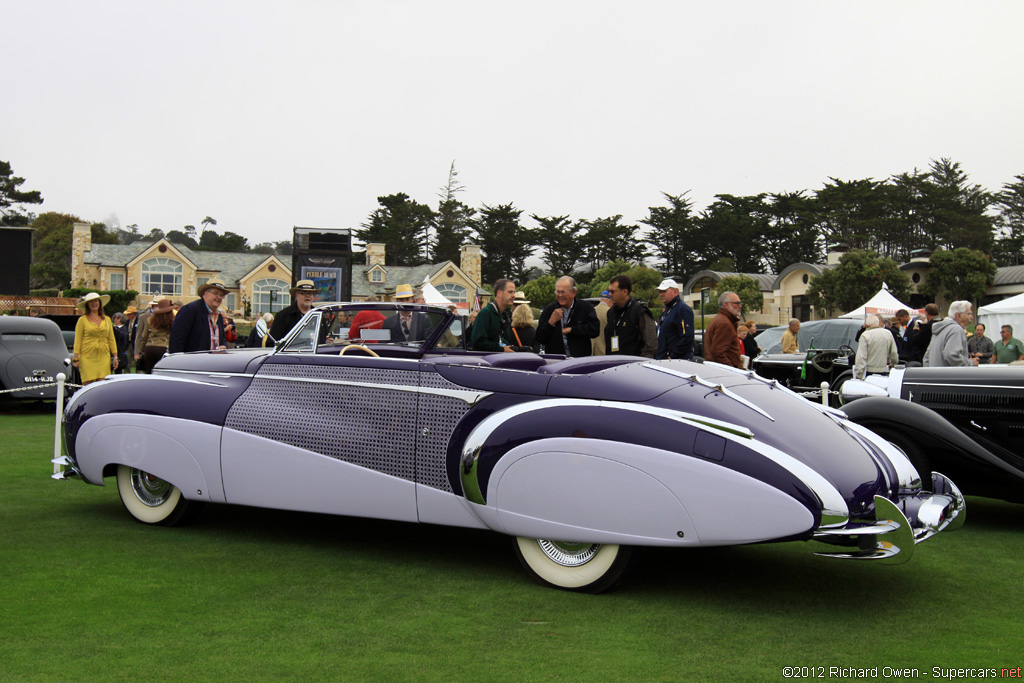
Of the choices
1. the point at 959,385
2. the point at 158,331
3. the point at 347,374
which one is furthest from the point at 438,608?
the point at 158,331

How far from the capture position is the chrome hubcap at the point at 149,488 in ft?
18.7

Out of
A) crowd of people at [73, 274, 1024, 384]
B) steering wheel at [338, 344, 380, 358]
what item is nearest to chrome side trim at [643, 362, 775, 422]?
crowd of people at [73, 274, 1024, 384]

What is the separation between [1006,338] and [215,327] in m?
13.1

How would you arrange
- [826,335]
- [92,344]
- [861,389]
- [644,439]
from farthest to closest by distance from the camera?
1. [826,335]
2. [92,344]
3. [861,389]
4. [644,439]

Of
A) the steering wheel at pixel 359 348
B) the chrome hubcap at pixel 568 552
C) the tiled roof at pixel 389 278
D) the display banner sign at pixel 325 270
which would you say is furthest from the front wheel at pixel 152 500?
the tiled roof at pixel 389 278

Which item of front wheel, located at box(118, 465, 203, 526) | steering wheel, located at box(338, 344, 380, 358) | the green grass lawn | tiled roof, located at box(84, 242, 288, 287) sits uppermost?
tiled roof, located at box(84, 242, 288, 287)

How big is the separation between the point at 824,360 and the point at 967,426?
8221 millimetres

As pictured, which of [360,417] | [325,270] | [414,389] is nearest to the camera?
[414,389]

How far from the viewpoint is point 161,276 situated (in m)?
67.2

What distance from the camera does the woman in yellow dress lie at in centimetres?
982

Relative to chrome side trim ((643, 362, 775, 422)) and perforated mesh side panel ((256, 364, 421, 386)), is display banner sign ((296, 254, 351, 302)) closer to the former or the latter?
perforated mesh side panel ((256, 364, 421, 386))

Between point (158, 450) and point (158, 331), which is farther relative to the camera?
point (158, 331)

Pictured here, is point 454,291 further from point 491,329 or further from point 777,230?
point 491,329

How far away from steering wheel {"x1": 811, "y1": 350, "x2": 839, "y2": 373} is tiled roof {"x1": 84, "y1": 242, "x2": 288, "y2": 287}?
6092 centimetres
